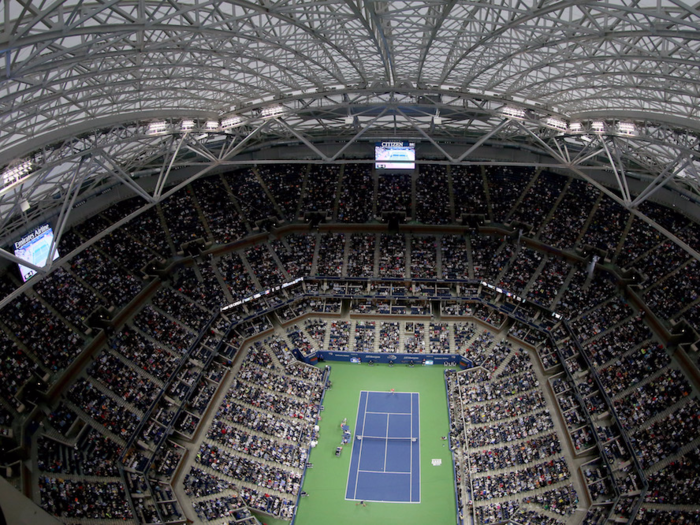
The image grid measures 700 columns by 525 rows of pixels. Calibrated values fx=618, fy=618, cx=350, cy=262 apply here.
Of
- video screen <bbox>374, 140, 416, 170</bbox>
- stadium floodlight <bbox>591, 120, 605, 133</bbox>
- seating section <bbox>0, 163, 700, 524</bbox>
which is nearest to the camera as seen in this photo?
seating section <bbox>0, 163, 700, 524</bbox>

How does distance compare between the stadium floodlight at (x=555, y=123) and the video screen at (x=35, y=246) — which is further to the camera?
the stadium floodlight at (x=555, y=123)

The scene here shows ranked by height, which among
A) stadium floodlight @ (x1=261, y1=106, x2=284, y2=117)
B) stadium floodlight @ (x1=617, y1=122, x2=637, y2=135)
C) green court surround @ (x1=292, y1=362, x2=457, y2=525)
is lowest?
green court surround @ (x1=292, y1=362, x2=457, y2=525)

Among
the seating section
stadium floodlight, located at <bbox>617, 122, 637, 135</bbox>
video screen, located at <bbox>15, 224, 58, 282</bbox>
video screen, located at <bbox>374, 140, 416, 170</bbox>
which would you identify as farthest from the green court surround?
video screen, located at <bbox>15, 224, 58, 282</bbox>

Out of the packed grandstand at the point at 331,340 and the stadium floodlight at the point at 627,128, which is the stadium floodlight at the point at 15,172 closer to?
the packed grandstand at the point at 331,340

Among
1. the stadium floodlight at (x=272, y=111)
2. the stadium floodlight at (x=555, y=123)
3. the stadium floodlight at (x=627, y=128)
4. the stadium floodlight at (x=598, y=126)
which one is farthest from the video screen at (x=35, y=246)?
the stadium floodlight at (x=627, y=128)

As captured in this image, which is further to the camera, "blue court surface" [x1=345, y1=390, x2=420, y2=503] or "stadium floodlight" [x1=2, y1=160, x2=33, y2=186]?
"blue court surface" [x1=345, y1=390, x2=420, y2=503]

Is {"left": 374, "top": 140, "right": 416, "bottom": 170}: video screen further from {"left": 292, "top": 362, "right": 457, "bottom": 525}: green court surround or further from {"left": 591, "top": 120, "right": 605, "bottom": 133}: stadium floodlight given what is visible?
{"left": 292, "top": 362, "right": 457, "bottom": 525}: green court surround
